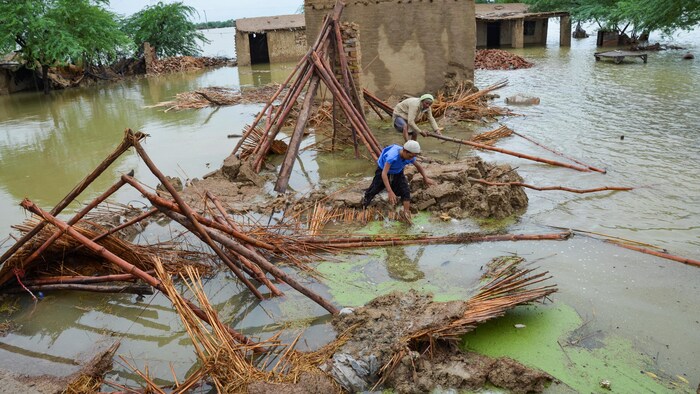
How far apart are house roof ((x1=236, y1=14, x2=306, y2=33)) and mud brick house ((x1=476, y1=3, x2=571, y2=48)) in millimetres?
9950

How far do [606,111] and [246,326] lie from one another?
10.7 metres

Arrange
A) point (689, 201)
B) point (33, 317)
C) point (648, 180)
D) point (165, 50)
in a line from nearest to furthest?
point (33, 317), point (689, 201), point (648, 180), point (165, 50)

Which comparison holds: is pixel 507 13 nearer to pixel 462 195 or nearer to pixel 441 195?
pixel 462 195

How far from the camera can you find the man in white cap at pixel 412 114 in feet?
28.6

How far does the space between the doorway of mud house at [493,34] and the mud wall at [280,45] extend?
37.1 feet

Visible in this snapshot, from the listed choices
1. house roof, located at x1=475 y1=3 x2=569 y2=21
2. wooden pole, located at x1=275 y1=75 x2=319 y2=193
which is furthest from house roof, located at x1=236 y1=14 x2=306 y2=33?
wooden pole, located at x1=275 y1=75 x2=319 y2=193

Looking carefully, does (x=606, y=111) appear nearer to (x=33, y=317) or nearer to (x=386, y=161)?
(x=386, y=161)

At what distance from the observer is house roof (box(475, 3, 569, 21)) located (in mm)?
27641

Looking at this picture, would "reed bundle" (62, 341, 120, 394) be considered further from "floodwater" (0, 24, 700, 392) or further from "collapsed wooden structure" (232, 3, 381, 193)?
"collapsed wooden structure" (232, 3, 381, 193)

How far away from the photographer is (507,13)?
1140 inches

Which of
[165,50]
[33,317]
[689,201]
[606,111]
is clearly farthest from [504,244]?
[165,50]

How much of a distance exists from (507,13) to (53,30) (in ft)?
74.3

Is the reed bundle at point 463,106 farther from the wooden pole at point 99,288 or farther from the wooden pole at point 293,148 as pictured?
the wooden pole at point 99,288

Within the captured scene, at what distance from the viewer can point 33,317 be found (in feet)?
15.9
